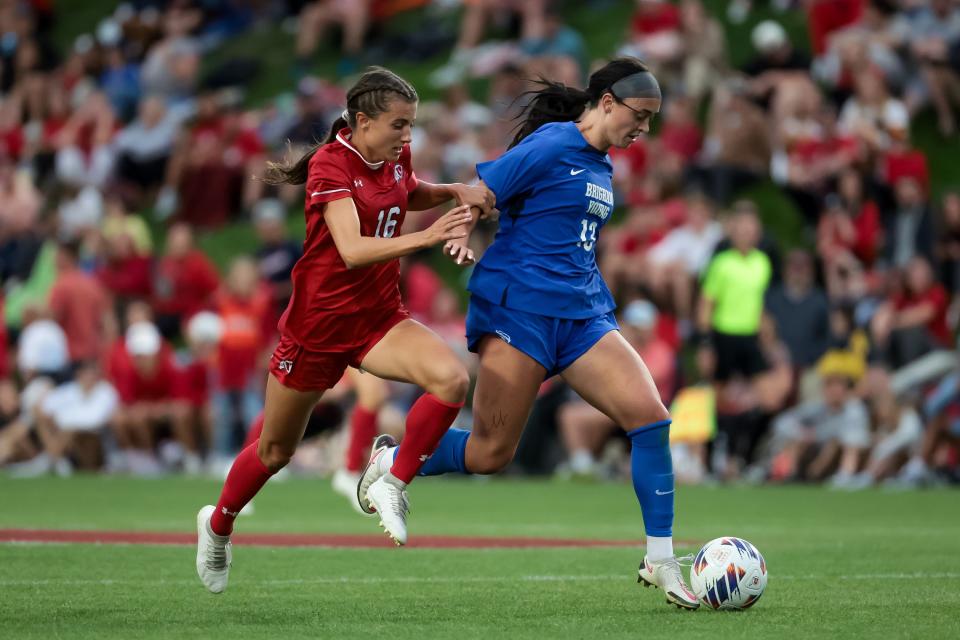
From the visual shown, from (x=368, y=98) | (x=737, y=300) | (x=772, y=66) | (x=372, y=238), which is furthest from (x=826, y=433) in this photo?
(x=372, y=238)

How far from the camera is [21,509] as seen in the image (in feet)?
42.4

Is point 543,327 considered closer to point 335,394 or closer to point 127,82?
point 335,394

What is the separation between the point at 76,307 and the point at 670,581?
46.5 ft

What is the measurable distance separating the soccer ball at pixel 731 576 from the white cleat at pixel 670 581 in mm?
62

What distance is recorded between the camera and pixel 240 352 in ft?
61.3

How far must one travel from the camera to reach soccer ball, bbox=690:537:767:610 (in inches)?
271

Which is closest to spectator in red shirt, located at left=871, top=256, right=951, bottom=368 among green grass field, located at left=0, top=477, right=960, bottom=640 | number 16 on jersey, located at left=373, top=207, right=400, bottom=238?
green grass field, located at left=0, top=477, right=960, bottom=640

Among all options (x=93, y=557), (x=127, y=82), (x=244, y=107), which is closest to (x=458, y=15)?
(x=244, y=107)

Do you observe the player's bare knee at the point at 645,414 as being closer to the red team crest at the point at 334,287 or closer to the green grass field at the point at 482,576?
the green grass field at the point at 482,576

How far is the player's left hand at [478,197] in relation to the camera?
7262 mm

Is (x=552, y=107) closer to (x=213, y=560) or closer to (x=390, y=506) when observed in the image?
(x=390, y=506)

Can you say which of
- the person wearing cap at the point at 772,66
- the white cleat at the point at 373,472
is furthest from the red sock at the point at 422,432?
the person wearing cap at the point at 772,66

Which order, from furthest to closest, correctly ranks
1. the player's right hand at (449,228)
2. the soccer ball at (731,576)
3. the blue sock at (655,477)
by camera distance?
1. the blue sock at (655,477)
2. the soccer ball at (731,576)
3. the player's right hand at (449,228)

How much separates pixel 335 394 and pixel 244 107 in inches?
388
